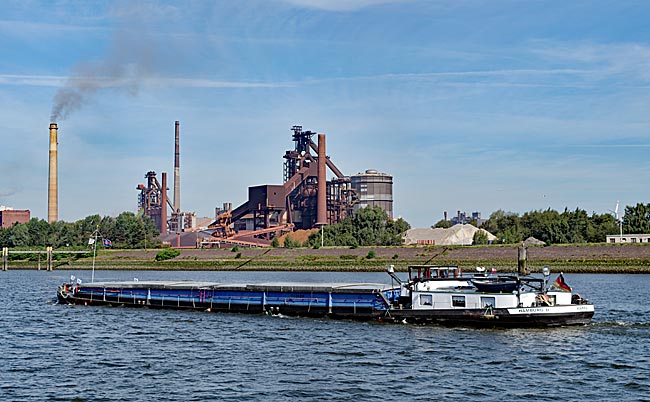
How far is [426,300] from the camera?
5706 centimetres

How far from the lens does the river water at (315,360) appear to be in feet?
117

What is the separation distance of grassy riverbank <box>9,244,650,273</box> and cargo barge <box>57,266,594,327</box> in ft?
223

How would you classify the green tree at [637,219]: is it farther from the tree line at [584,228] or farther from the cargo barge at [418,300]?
the cargo barge at [418,300]

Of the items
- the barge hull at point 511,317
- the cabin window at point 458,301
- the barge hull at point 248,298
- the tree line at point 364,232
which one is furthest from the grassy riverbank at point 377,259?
the barge hull at point 511,317

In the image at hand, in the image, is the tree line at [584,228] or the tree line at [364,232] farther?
the tree line at [364,232]

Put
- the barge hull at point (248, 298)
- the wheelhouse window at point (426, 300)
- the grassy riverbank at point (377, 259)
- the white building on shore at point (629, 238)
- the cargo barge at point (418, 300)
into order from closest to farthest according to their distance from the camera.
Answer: the cargo barge at point (418, 300) < the wheelhouse window at point (426, 300) < the barge hull at point (248, 298) < the grassy riverbank at point (377, 259) < the white building on shore at point (629, 238)

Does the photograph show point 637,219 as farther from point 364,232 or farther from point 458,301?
point 458,301

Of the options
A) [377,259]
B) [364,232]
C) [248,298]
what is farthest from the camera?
[364,232]

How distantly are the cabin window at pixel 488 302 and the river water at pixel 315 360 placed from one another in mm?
1901

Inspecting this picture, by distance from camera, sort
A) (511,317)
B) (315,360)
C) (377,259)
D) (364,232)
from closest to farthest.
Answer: (315,360) < (511,317) < (377,259) < (364,232)

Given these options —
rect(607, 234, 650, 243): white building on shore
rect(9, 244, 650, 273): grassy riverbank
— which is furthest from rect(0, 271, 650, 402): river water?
rect(607, 234, 650, 243): white building on shore

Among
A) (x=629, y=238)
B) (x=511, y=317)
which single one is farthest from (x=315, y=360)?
(x=629, y=238)

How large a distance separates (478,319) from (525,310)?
11.2 ft

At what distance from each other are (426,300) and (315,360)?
15777 mm
